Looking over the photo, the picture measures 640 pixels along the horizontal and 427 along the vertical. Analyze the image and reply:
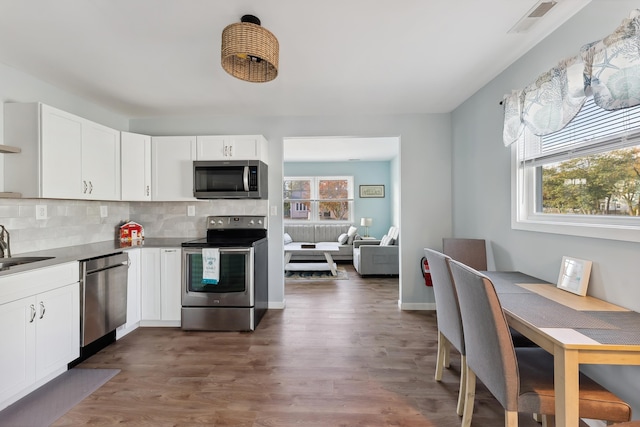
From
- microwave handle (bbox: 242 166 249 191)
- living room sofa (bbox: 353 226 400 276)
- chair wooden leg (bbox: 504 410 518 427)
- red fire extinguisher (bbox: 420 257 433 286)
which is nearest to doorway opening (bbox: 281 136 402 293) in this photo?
living room sofa (bbox: 353 226 400 276)

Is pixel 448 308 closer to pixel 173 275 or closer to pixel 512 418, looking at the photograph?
pixel 512 418

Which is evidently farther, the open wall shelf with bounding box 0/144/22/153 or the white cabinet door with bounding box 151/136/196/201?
the white cabinet door with bounding box 151/136/196/201

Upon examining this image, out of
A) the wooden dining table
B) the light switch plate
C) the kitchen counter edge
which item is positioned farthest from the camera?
the light switch plate

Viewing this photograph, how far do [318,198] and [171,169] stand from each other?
444 centimetres

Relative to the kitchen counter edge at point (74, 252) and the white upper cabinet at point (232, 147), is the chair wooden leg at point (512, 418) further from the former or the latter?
the white upper cabinet at point (232, 147)

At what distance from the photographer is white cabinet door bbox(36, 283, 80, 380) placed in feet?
6.31

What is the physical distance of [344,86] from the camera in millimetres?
2662

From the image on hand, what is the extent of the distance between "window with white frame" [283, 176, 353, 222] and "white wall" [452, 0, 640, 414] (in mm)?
4113

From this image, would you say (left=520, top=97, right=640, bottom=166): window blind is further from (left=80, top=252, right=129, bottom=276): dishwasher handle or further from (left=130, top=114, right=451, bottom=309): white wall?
(left=80, top=252, right=129, bottom=276): dishwasher handle

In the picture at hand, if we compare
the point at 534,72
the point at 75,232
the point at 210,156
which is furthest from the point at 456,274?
the point at 75,232

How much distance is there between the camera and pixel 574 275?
1635 mm

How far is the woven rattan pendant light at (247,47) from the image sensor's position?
151 centimetres

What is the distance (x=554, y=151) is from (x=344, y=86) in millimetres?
1708

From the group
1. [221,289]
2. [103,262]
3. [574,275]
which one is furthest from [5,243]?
[574,275]
